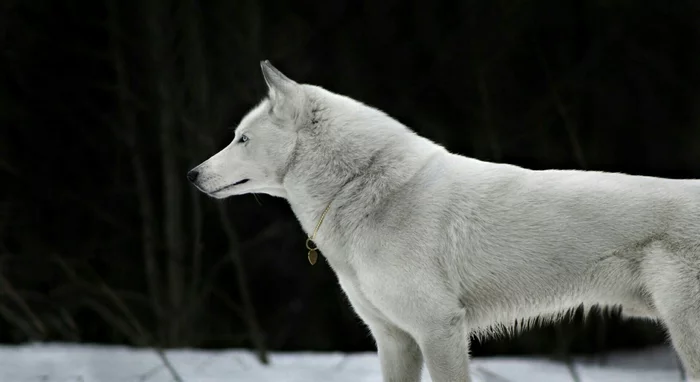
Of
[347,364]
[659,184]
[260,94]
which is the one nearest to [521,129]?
[260,94]

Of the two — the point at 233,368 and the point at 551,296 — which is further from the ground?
the point at 551,296

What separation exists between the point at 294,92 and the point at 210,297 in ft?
17.1

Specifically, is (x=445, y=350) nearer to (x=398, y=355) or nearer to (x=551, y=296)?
(x=398, y=355)

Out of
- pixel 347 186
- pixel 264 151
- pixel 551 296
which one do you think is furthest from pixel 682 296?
pixel 264 151

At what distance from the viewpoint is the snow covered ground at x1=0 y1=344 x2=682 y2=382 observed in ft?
15.9

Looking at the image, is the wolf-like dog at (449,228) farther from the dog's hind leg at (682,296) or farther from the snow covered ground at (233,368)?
the snow covered ground at (233,368)

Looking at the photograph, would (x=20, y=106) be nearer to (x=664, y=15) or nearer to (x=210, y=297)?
(x=210, y=297)

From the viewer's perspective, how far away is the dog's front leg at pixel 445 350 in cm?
330

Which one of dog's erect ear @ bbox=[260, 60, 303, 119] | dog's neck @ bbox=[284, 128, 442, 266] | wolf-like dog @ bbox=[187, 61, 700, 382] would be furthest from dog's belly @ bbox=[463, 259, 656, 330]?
dog's erect ear @ bbox=[260, 60, 303, 119]

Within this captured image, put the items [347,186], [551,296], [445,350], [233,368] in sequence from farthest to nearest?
[233,368] → [347,186] → [551,296] → [445,350]

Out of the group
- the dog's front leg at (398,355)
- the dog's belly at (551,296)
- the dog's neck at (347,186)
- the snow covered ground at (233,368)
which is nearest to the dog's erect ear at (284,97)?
the dog's neck at (347,186)

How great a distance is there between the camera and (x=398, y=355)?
3.68 m

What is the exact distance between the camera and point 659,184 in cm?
335

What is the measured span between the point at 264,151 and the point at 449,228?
3.19ft
